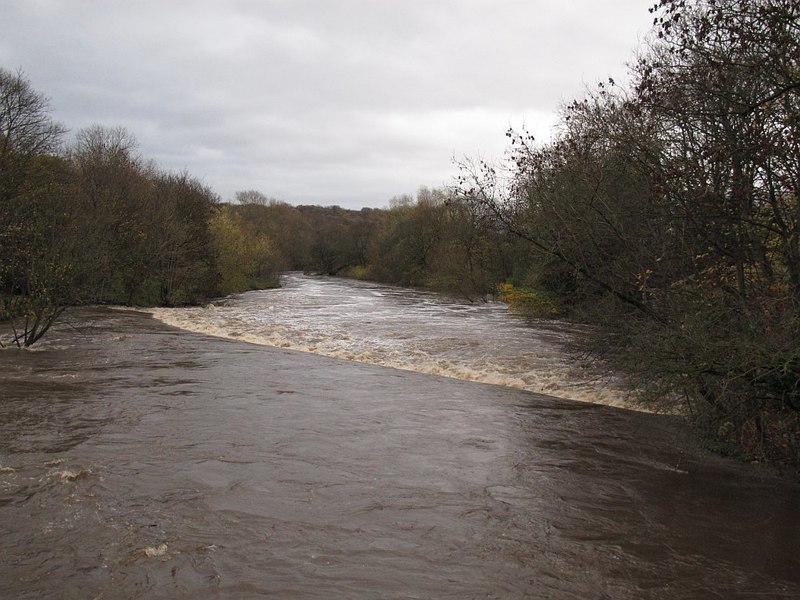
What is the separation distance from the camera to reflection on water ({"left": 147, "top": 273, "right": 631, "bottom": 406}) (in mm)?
14477

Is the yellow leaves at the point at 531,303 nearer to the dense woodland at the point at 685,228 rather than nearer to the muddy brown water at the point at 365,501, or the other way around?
the dense woodland at the point at 685,228

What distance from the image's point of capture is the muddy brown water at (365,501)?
4.90m

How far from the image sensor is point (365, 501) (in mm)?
6578

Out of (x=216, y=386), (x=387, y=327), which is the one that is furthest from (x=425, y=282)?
(x=216, y=386)

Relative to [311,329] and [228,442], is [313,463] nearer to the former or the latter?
[228,442]

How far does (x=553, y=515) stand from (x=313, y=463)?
3080 mm

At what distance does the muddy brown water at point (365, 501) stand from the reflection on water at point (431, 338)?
8.67 ft

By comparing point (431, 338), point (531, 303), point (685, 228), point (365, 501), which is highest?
point (685, 228)

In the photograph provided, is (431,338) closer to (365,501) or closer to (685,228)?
(685,228)

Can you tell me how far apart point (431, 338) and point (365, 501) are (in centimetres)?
1426

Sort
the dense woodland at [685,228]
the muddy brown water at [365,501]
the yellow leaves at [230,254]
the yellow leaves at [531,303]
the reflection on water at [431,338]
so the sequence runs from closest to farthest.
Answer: the muddy brown water at [365,501]
the dense woodland at [685,228]
the reflection on water at [431,338]
the yellow leaves at [531,303]
the yellow leaves at [230,254]

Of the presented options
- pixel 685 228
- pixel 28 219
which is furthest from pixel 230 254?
pixel 685 228

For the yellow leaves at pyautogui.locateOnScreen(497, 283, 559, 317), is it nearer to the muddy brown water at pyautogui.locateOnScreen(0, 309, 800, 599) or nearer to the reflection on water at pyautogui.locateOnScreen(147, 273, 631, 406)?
the reflection on water at pyautogui.locateOnScreen(147, 273, 631, 406)

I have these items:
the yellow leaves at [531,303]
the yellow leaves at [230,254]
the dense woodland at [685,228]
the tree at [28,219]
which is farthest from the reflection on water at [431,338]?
the yellow leaves at [230,254]
